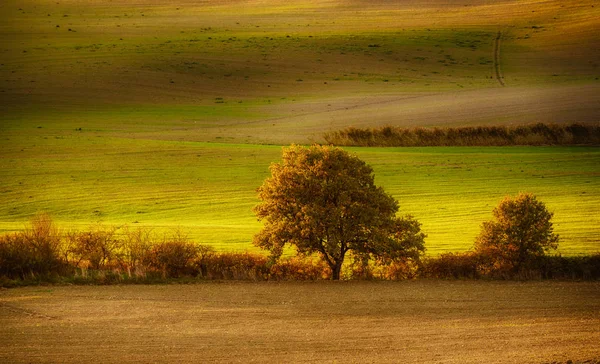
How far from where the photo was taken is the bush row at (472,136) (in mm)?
52688

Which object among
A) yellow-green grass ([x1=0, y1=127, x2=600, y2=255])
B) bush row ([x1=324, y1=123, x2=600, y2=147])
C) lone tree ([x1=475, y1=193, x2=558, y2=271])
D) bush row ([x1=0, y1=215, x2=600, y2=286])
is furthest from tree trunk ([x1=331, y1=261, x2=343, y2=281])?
bush row ([x1=324, y1=123, x2=600, y2=147])

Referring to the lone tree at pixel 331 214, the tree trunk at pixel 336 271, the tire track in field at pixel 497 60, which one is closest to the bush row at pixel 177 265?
the tree trunk at pixel 336 271

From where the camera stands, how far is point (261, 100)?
235ft

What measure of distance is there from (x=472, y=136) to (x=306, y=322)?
117ft

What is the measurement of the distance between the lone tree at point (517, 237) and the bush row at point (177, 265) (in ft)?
0.62

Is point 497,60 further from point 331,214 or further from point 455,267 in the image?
point 331,214

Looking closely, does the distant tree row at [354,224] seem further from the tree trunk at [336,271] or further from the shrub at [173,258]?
the shrub at [173,258]

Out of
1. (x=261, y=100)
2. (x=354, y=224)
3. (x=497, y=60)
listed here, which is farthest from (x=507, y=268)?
(x=497, y=60)

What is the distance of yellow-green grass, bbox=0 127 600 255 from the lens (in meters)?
32.8

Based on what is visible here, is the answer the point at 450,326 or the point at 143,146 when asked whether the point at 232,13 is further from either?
the point at 450,326

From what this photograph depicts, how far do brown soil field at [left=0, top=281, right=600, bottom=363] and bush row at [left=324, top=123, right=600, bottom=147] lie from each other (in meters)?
29.1

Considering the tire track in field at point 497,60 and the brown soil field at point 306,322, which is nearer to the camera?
the brown soil field at point 306,322

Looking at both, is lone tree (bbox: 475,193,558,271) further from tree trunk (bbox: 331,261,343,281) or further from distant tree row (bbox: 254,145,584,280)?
tree trunk (bbox: 331,261,343,281)

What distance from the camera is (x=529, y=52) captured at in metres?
85.9
